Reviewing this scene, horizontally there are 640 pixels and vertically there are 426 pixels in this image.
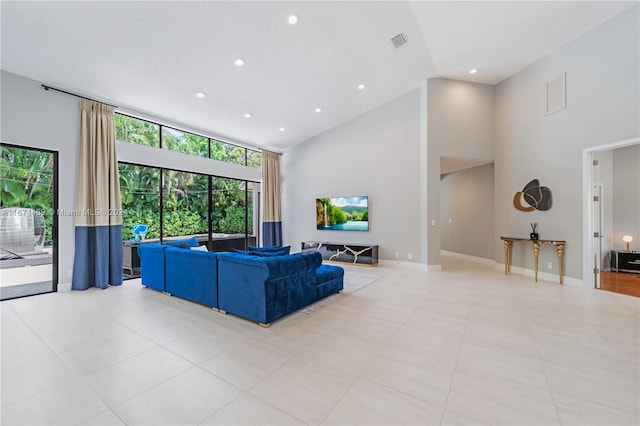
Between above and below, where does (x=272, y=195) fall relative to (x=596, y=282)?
above

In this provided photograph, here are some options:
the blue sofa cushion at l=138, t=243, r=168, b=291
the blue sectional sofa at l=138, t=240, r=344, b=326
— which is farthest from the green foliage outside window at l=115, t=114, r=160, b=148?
the blue sectional sofa at l=138, t=240, r=344, b=326

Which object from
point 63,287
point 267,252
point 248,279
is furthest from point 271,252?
point 63,287

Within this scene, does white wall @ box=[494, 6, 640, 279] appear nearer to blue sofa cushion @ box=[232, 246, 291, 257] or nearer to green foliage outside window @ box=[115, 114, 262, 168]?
blue sofa cushion @ box=[232, 246, 291, 257]

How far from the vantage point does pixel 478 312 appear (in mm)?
3445

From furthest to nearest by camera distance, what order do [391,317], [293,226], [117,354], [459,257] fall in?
1. [293,226]
2. [459,257]
3. [391,317]
4. [117,354]

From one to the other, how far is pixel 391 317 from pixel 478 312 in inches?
46.0

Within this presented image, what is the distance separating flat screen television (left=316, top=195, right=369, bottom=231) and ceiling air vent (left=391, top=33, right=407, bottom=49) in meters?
3.38

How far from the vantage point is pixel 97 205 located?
4.68 metres

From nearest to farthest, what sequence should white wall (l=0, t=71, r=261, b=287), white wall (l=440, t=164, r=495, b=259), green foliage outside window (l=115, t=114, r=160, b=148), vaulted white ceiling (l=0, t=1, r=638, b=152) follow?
vaulted white ceiling (l=0, t=1, r=638, b=152) → white wall (l=0, t=71, r=261, b=287) → green foliage outside window (l=115, t=114, r=160, b=148) → white wall (l=440, t=164, r=495, b=259)

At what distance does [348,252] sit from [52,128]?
20.1ft

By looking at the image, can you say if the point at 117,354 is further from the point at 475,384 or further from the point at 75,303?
the point at 475,384

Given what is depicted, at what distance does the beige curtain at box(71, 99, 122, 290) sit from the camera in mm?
4555

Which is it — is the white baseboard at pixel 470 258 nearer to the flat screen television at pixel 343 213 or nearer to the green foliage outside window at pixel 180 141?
the flat screen television at pixel 343 213

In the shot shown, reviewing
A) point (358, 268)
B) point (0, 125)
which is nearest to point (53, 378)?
point (0, 125)
